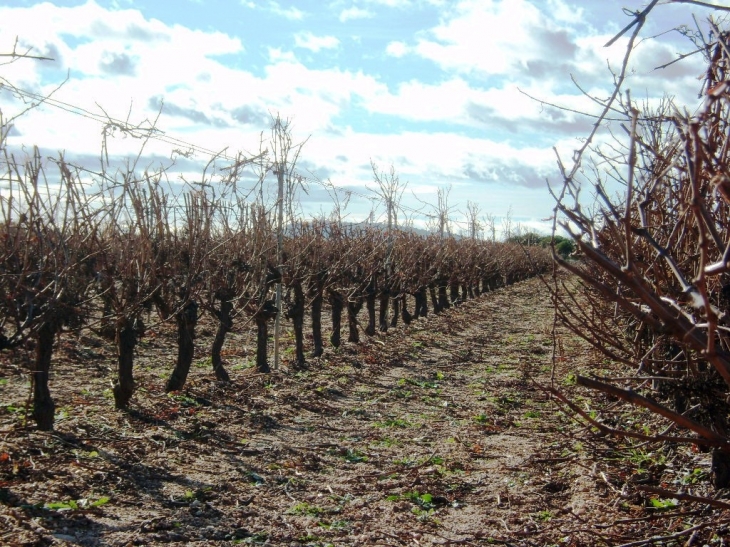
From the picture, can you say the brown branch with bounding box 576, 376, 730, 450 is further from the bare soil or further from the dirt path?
the dirt path

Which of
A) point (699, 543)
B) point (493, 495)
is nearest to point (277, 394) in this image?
point (493, 495)

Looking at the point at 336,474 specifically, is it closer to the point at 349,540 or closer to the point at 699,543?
the point at 349,540

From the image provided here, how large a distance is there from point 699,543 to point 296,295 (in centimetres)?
954

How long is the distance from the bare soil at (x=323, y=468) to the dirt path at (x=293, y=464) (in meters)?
0.02

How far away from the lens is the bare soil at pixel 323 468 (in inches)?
201

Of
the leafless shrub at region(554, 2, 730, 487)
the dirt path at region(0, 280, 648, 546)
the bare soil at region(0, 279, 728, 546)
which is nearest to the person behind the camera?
the leafless shrub at region(554, 2, 730, 487)

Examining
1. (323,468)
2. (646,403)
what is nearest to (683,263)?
(646,403)

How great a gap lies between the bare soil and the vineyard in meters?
0.03

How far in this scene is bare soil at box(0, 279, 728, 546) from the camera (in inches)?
201

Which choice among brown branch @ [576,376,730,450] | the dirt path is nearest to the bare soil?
the dirt path

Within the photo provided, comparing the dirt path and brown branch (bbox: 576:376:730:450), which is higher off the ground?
brown branch (bbox: 576:376:730:450)

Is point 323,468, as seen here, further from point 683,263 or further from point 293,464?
point 683,263

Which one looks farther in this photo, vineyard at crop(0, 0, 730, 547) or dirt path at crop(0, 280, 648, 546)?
→ dirt path at crop(0, 280, 648, 546)

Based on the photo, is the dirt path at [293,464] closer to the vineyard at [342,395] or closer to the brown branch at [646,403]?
the vineyard at [342,395]
